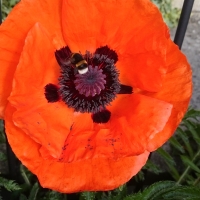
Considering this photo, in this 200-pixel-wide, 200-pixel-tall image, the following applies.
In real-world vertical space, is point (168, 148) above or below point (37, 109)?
below

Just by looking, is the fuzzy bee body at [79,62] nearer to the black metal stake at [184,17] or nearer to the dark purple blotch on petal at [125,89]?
the dark purple blotch on petal at [125,89]

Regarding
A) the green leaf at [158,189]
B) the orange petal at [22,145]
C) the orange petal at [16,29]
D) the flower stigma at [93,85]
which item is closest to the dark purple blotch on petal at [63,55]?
the flower stigma at [93,85]

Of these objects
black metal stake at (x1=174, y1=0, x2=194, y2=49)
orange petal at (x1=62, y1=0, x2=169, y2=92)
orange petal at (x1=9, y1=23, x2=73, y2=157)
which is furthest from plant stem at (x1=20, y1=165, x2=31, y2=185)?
black metal stake at (x1=174, y1=0, x2=194, y2=49)

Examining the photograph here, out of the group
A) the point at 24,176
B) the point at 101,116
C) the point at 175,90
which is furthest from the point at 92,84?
the point at 24,176

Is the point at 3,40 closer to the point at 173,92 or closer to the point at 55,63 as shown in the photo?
the point at 55,63

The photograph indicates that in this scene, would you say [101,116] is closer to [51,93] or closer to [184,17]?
[51,93]

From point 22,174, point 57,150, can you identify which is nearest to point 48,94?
point 57,150

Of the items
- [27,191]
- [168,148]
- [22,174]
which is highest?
[22,174]
